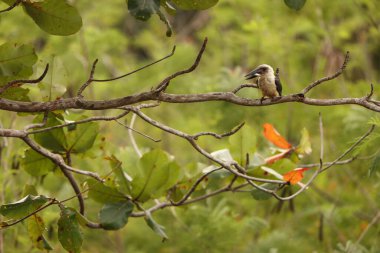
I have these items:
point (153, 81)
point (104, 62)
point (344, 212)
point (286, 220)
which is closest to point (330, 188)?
point (286, 220)

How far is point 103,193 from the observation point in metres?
2.42

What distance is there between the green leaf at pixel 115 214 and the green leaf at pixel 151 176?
6 cm

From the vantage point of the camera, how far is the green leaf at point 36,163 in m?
2.49

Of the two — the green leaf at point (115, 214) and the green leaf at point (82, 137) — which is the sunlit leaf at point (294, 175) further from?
the green leaf at point (82, 137)

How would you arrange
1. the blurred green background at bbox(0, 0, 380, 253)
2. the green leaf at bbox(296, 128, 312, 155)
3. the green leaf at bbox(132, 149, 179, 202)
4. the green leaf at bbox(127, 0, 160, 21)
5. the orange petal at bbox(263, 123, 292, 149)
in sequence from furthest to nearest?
the blurred green background at bbox(0, 0, 380, 253) → the green leaf at bbox(296, 128, 312, 155) → the orange petal at bbox(263, 123, 292, 149) → the green leaf at bbox(132, 149, 179, 202) → the green leaf at bbox(127, 0, 160, 21)

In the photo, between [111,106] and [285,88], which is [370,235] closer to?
[285,88]

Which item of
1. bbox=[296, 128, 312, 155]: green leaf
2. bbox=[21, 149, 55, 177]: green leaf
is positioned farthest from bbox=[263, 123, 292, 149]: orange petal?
bbox=[21, 149, 55, 177]: green leaf

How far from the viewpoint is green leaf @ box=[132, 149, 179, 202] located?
246 cm

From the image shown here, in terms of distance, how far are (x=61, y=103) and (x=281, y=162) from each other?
39.8 inches

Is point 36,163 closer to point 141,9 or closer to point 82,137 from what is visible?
point 82,137

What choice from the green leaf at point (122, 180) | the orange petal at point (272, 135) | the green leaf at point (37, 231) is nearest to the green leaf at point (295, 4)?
the orange petal at point (272, 135)

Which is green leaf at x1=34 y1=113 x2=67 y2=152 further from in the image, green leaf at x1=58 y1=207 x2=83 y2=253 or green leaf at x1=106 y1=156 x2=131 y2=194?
green leaf at x1=58 y1=207 x2=83 y2=253

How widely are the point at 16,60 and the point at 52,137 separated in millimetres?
343

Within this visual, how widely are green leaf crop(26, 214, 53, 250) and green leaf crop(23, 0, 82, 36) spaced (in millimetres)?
639
